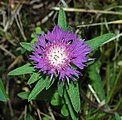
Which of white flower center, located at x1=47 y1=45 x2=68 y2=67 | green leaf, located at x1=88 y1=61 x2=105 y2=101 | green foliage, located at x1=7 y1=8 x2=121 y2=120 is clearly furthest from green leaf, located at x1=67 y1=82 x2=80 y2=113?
green leaf, located at x1=88 y1=61 x2=105 y2=101

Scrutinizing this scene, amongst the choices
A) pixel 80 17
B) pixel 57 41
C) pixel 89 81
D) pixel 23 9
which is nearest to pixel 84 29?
pixel 80 17

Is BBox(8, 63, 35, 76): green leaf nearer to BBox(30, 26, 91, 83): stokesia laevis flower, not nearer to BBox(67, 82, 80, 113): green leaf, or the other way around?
BBox(30, 26, 91, 83): stokesia laevis flower

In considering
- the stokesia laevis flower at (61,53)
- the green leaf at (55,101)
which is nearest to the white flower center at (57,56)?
the stokesia laevis flower at (61,53)

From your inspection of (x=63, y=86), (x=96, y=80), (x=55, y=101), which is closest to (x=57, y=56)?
(x=63, y=86)

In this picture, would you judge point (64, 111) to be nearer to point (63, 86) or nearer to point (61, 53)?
point (63, 86)

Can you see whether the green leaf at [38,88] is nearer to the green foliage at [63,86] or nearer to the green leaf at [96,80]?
the green foliage at [63,86]

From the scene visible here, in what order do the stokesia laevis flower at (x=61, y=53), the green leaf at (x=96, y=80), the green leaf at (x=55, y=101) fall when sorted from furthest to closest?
1. the green leaf at (x=96, y=80)
2. the green leaf at (x=55, y=101)
3. the stokesia laevis flower at (x=61, y=53)

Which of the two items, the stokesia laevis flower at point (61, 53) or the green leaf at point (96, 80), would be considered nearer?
the stokesia laevis flower at point (61, 53)
